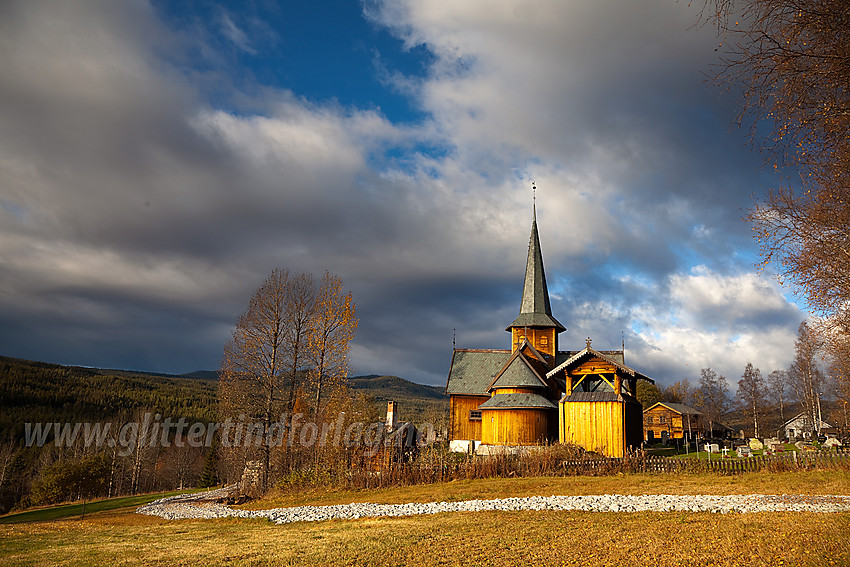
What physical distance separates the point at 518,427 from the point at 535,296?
17474 mm

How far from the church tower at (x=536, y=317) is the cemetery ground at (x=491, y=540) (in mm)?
30610

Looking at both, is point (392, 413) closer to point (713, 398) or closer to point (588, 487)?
point (588, 487)

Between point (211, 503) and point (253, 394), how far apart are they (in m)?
5.98

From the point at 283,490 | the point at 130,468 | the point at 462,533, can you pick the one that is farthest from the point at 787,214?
the point at 130,468

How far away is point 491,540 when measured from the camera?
34.3 feet

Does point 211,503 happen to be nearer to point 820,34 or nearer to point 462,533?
point 462,533

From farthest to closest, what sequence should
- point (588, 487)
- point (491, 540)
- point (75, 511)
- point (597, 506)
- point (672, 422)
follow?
point (672, 422)
point (75, 511)
point (588, 487)
point (597, 506)
point (491, 540)

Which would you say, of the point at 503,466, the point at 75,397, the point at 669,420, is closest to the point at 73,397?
the point at 75,397

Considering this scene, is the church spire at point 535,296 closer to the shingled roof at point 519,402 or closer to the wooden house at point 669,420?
the shingled roof at point 519,402

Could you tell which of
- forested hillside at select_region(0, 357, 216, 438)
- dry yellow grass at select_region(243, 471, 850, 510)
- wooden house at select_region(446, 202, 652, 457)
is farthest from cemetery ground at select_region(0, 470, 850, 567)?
forested hillside at select_region(0, 357, 216, 438)

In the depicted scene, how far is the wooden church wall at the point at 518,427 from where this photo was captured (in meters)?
35.6

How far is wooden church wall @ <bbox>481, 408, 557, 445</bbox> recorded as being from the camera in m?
35.6

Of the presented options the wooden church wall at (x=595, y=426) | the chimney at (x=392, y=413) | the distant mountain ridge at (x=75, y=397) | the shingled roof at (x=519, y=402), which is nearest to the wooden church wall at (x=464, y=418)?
the shingled roof at (x=519, y=402)

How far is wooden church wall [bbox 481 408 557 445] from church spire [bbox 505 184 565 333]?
43.3 feet
